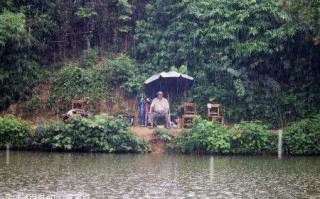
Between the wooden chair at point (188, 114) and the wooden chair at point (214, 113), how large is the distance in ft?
2.03

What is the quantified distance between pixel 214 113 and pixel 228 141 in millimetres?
3241

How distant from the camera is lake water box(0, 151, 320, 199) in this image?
1165 centimetres

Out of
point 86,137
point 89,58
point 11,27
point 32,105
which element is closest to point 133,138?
point 86,137

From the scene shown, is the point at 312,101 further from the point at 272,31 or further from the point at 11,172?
the point at 11,172

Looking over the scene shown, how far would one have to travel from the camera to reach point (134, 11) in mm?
28125

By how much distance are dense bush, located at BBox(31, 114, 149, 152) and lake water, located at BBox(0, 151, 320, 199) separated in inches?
25.0

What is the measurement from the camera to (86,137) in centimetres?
2017

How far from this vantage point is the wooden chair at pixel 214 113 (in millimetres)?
23047

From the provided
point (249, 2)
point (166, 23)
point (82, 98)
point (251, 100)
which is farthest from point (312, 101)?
point (82, 98)

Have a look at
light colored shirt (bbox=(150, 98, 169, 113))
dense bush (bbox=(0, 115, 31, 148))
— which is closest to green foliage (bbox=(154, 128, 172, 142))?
light colored shirt (bbox=(150, 98, 169, 113))

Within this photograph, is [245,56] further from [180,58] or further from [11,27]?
[11,27]

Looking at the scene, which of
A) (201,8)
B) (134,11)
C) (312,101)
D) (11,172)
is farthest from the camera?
(134,11)

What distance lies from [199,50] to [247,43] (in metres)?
2.15

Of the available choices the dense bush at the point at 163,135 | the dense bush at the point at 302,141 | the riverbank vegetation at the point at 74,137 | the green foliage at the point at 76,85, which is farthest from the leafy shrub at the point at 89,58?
the dense bush at the point at 302,141
